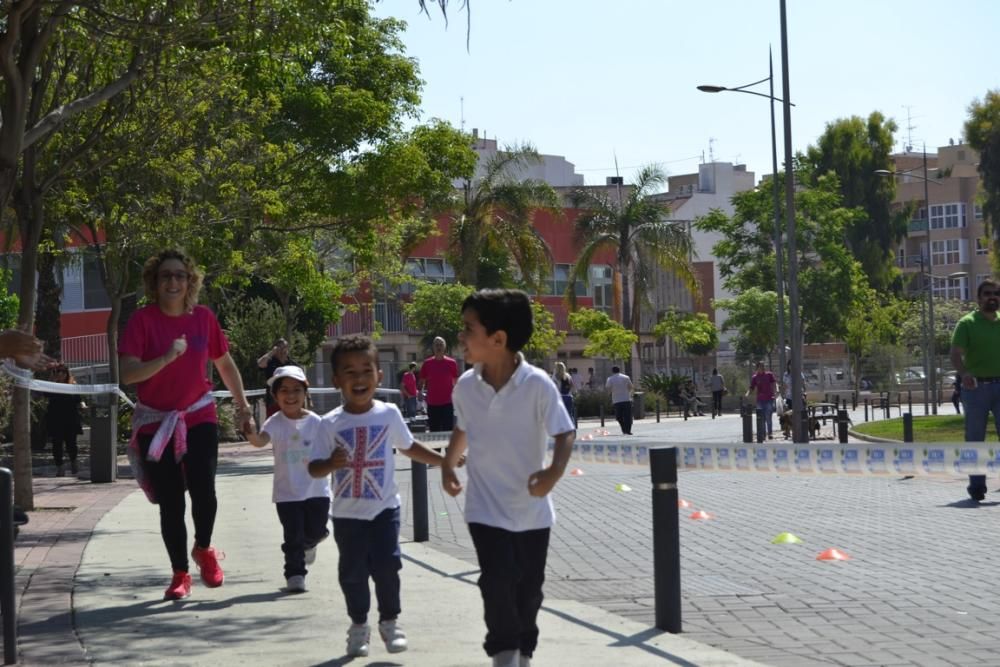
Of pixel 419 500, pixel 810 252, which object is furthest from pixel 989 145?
pixel 419 500

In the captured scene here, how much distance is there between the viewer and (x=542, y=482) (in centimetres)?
565

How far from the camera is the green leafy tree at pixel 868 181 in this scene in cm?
8888

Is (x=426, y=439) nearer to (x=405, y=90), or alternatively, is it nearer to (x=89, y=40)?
(x=89, y=40)

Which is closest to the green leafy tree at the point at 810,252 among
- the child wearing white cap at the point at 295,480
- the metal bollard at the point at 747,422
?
the metal bollard at the point at 747,422

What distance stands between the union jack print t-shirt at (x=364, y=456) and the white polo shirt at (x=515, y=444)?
1.07m

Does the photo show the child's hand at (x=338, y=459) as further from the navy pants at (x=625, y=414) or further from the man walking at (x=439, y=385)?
the navy pants at (x=625, y=414)

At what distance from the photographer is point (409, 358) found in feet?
219

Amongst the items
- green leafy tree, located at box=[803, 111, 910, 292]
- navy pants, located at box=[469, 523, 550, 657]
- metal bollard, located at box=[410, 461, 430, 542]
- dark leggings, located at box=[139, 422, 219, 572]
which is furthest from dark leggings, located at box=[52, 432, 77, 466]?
green leafy tree, located at box=[803, 111, 910, 292]

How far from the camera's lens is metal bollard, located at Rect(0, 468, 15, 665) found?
6074 millimetres

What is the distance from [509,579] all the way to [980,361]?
354 inches

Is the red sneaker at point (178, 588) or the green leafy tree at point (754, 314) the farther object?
the green leafy tree at point (754, 314)

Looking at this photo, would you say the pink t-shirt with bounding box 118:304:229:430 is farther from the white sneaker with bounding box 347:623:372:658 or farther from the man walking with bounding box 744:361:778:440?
the man walking with bounding box 744:361:778:440

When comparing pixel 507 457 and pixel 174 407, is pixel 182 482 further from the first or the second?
pixel 507 457

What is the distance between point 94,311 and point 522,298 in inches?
1718
